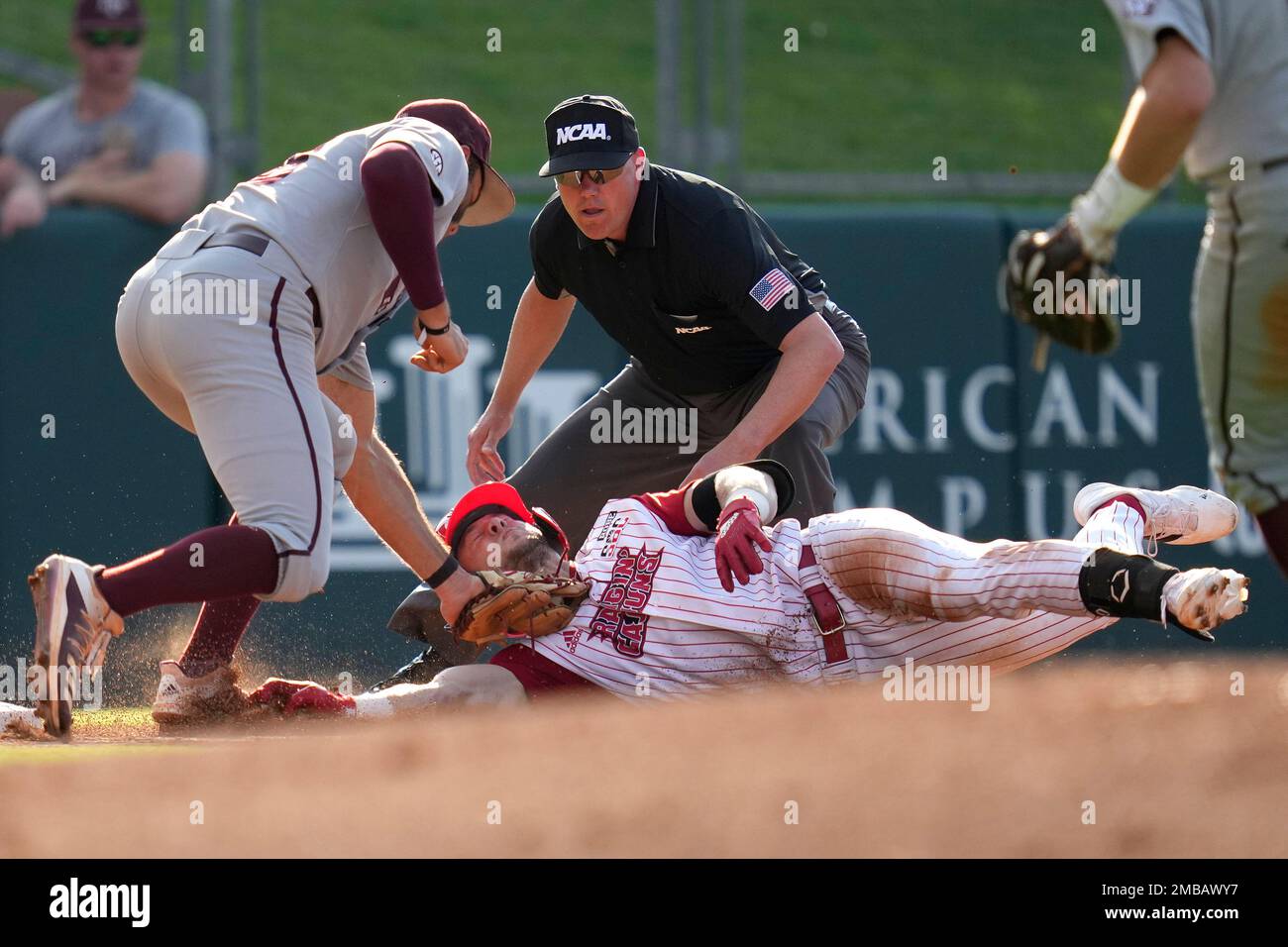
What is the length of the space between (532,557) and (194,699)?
3.20 ft

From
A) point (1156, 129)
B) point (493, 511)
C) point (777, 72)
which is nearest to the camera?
point (1156, 129)

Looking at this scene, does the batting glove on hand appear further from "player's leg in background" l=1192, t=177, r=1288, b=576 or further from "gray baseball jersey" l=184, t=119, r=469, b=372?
"player's leg in background" l=1192, t=177, r=1288, b=576

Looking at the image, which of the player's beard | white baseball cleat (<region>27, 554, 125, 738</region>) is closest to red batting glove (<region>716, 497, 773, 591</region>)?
the player's beard

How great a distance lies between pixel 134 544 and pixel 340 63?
332cm

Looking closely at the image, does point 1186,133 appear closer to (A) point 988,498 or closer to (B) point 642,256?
(B) point 642,256

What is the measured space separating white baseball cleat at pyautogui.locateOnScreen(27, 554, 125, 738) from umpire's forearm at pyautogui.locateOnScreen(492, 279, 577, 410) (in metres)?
1.86

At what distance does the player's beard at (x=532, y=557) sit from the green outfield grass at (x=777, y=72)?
3.52 metres

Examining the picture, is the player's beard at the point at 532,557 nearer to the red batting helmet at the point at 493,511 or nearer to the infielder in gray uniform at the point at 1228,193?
the red batting helmet at the point at 493,511

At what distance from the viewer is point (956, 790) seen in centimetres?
531

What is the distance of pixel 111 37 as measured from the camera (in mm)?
7441

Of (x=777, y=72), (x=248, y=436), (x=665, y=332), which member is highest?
(x=777, y=72)

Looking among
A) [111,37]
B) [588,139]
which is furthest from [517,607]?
[111,37]

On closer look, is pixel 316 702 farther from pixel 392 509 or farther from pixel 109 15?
pixel 109 15

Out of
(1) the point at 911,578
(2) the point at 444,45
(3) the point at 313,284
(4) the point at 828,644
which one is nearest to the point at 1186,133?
(1) the point at 911,578
